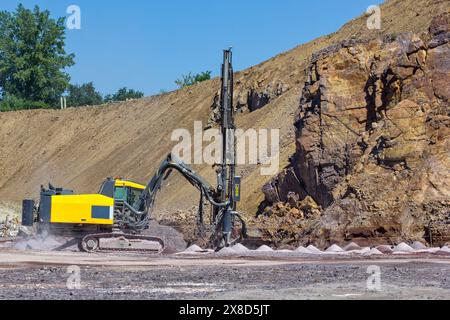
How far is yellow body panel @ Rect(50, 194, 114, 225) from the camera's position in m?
28.2

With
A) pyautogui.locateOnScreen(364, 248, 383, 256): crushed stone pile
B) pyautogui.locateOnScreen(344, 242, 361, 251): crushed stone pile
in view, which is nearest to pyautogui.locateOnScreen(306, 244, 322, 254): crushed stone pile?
pyautogui.locateOnScreen(344, 242, 361, 251): crushed stone pile

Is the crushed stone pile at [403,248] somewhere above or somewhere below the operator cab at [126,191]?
below

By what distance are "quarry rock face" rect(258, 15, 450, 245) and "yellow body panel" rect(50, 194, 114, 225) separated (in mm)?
6932

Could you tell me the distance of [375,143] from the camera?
32.3 metres

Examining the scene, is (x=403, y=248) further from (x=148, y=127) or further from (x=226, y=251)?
(x=148, y=127)

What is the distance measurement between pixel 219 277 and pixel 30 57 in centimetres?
8307

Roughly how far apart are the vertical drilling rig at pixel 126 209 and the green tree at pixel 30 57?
69.2 meters

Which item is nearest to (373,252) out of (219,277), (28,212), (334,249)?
(334,249)

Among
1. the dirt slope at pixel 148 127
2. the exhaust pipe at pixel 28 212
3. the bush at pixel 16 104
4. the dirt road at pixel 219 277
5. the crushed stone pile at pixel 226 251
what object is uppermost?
the bush at pixel 16 104

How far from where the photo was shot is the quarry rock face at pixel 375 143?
95.0 feet

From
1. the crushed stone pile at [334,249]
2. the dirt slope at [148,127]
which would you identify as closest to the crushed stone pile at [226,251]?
the crushed stone pile at [334,249]

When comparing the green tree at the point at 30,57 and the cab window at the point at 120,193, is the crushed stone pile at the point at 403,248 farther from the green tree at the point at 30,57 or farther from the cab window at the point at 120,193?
the green tree at the point at 30,57

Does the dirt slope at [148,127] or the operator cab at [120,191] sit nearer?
the operator cab at [120,191]
